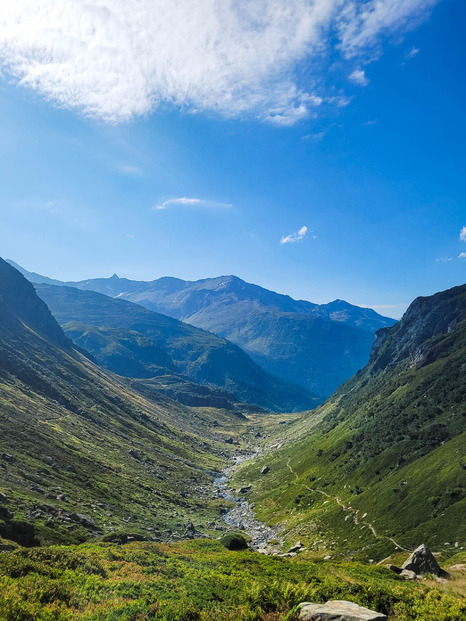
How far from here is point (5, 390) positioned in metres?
141

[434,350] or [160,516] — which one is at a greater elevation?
[434,350]

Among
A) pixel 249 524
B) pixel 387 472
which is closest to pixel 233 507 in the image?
pixel 249 524

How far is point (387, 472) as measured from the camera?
9175 cm

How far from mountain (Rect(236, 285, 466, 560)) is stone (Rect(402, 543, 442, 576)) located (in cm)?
2107

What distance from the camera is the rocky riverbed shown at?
265ft

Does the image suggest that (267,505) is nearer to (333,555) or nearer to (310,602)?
(333,555)

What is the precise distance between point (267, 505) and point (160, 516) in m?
41.7

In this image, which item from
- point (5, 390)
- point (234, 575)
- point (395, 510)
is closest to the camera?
point (234, 575)

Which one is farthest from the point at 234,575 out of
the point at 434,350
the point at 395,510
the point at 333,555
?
the point at 434,350

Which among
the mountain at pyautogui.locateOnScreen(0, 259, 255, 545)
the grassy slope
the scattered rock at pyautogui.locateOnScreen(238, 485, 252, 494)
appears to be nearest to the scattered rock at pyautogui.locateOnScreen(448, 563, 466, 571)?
the grassy slope

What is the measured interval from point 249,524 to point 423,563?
75.3 m

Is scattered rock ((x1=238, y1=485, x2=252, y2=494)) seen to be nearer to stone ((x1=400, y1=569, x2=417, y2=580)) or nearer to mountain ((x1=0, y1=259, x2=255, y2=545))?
mountain ((x1=0, y1=259, x2=255, y2=545))

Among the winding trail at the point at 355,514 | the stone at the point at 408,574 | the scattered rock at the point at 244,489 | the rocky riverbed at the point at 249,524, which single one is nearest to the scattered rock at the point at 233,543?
the rocky riverbed at the point at 249,524

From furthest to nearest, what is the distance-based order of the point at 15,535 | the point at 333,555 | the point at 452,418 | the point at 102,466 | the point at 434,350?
the point at 434,350 < the point at 102,466 < the point at 452,418 < the point at 333,555 < the point at 15,535
